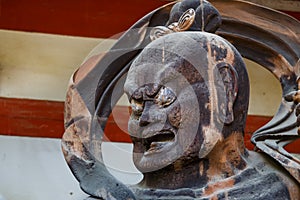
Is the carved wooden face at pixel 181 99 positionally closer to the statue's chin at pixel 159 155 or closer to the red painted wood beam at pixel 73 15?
the statue's chin at pixel 159 155

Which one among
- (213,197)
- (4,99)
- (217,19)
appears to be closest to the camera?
(213,197)

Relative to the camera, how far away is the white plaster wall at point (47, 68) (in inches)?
94.9

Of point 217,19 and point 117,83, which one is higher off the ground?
point 217,19

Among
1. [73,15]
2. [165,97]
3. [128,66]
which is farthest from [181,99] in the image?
Result: [73,15]

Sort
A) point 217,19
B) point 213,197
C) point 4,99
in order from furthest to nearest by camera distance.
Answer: point 4,99 → point 217,19 → point 213,197

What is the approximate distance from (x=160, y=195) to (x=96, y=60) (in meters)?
Answer: 0.31

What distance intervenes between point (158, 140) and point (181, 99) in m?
0.08

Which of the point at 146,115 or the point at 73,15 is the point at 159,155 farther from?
the point at 73,15

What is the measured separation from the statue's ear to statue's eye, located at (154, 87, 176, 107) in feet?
0.26

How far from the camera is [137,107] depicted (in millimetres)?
1524

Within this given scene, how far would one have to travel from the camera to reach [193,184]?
1.51 m

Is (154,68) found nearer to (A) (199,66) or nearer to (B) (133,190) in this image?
(A) (199,66)

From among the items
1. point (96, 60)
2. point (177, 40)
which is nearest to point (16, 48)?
point (96, 60)

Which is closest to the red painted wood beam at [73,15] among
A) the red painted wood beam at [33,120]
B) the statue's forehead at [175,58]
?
the red painted wood beam at [33,120]
